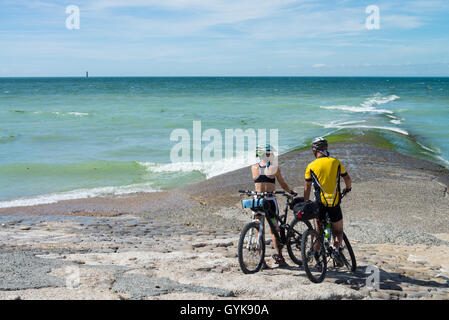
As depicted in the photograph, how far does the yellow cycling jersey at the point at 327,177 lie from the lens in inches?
234

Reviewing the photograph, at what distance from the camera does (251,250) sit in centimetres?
634

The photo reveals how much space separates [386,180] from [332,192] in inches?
371

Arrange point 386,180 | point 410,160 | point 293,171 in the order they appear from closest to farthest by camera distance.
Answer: point 386,180 < point 293,171 < point 410,160

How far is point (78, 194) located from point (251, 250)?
984cm

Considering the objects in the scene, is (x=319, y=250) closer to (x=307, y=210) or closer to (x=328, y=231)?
(x=328, y=231)

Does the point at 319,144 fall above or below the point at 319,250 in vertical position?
above

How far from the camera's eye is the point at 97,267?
634 centimetres
